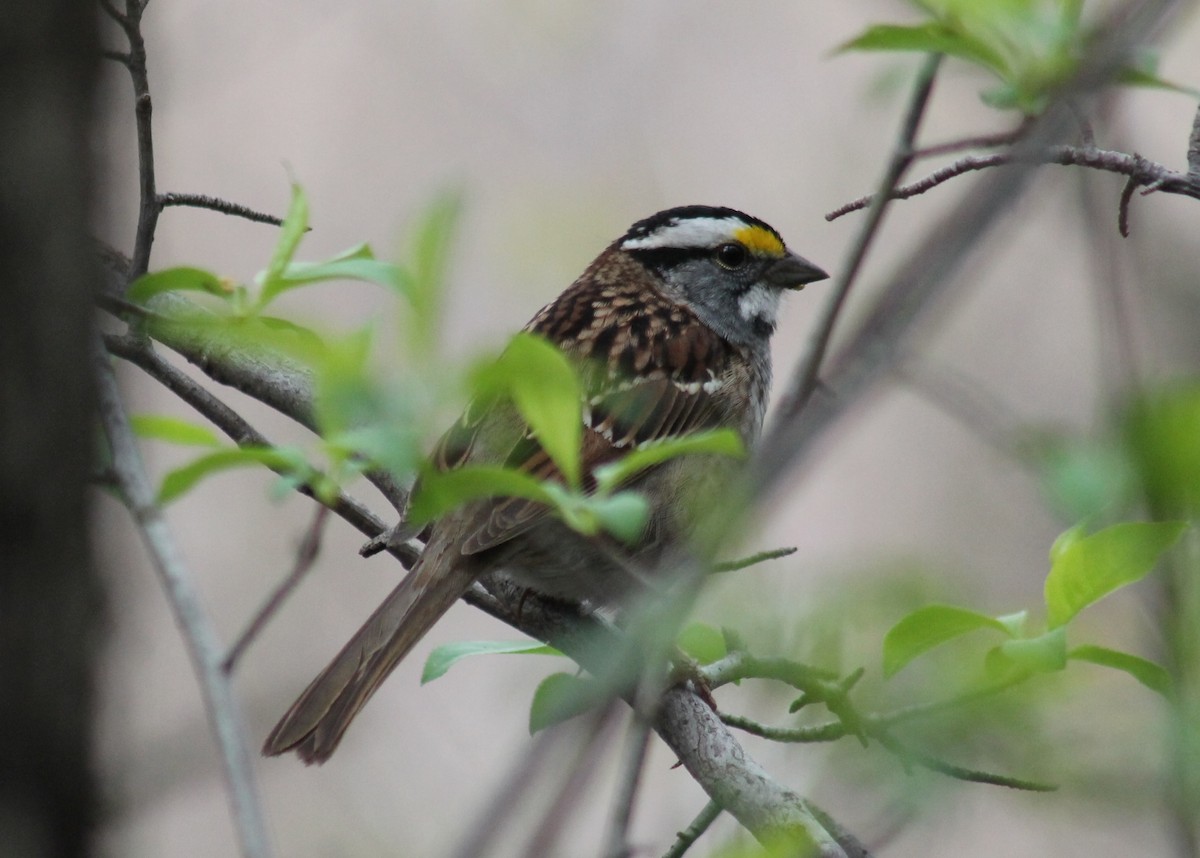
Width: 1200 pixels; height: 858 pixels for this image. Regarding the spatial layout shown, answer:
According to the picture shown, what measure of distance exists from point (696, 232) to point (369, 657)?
2132 millimetres

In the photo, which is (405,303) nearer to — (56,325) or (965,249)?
(56,325)

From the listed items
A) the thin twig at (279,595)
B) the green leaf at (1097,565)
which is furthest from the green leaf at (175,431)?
the green leaf at (1097,565)

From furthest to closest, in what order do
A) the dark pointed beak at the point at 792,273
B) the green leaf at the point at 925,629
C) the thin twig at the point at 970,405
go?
the dark pointed beak at the point at 792,273, the green leaf at the point at 925,629, the thin twig at the point at 970,405

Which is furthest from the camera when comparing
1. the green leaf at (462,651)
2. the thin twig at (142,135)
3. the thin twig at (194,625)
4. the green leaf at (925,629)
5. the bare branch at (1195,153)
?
the green leaf at (462,651)

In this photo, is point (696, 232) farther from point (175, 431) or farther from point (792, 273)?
point (175, 431)

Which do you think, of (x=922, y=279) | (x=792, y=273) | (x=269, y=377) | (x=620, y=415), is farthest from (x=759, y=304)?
(x=922, y=279)

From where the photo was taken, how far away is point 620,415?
12.4ft

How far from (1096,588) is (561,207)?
5298 millimetres

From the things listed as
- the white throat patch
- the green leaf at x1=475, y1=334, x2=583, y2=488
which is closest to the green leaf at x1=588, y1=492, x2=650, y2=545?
the green leaf at x1=475, y1=334, x2=583, y2=488

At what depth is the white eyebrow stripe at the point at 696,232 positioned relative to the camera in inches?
184

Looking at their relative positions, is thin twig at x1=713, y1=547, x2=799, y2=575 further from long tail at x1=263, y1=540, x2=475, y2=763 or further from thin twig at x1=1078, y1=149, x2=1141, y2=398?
long tail at x1=263, y1=540, x2=475, y2=763

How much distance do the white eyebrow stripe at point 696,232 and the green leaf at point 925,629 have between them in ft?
8.63

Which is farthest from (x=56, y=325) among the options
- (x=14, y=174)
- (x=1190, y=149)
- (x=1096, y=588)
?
(x=1190, y=149)

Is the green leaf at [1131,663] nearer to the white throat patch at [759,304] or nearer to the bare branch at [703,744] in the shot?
the bare branch at [703,744]
